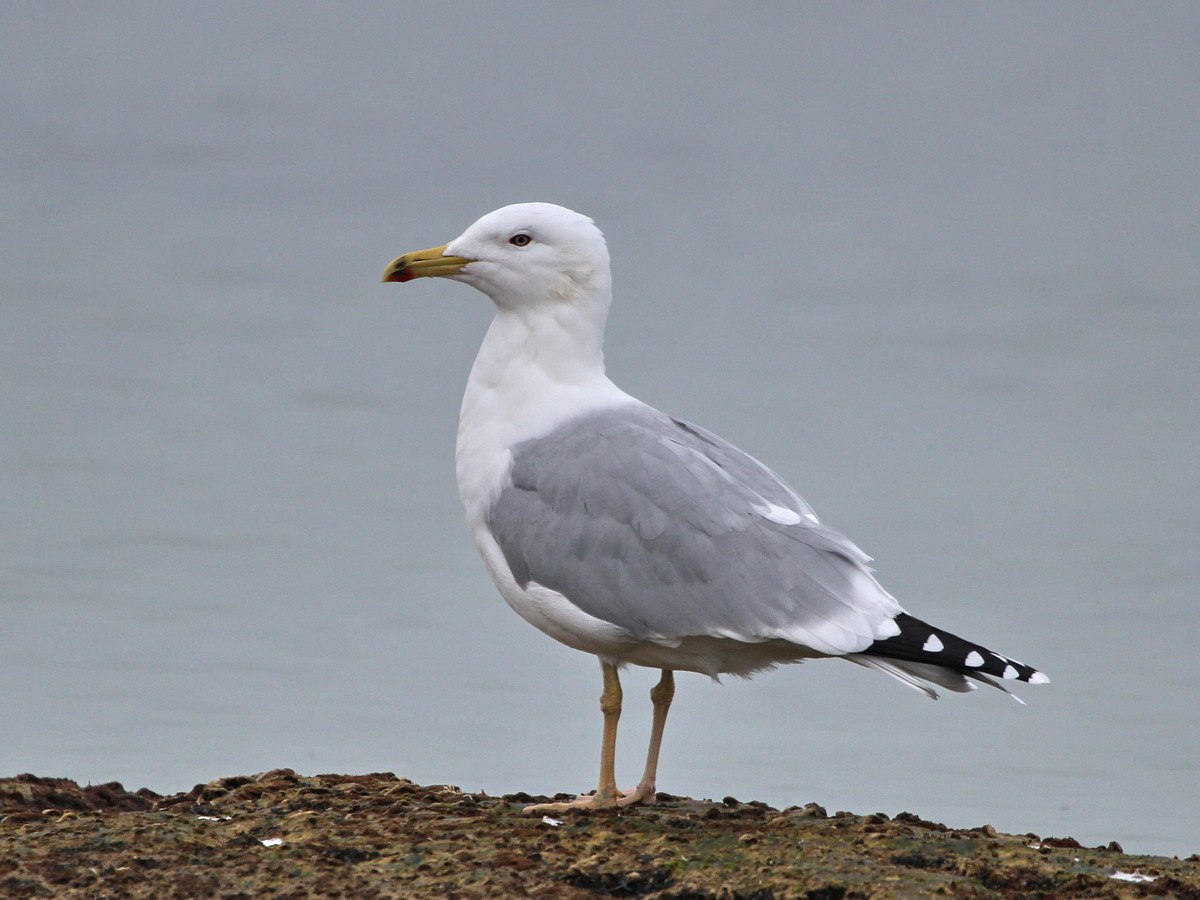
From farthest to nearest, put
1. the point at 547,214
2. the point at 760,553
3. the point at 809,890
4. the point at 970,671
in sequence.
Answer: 1. the point at 547,214
2. the point at 760,553
3. the point at 970,671
4. the point at 809,890

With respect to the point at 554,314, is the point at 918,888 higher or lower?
lower

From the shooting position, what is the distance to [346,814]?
6.49m

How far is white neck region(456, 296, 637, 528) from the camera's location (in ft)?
22.6

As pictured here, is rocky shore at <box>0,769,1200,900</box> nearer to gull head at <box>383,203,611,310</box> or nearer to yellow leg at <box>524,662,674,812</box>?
yellow leg at <box>524,662,674,812</box>

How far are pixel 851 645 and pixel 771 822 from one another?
860mm

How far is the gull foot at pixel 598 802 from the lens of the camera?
6578mm

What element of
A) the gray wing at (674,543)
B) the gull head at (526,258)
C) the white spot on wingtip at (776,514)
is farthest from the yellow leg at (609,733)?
the gull head at (526,258)

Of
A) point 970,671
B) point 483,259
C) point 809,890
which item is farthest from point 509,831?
point 483,259

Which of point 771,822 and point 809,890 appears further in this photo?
point 771,822

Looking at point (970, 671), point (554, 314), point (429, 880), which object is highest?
point (554, 314)

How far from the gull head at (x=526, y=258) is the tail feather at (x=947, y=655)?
2.08 meters

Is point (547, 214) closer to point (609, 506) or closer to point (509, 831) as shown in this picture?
point (609, 506)

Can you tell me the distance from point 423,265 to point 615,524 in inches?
59.0

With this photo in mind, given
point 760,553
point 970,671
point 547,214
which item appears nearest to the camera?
point 970,671
